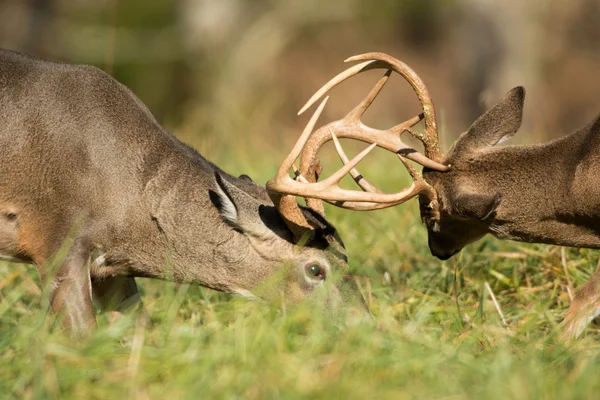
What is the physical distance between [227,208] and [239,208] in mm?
79

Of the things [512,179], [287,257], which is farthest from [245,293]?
[512,179]

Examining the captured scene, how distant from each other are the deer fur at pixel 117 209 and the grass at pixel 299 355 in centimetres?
33

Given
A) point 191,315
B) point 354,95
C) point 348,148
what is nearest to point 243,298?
point 191,315

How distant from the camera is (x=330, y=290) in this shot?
6219 mm

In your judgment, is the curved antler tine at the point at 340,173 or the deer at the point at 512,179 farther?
the deer at the point at 512,179

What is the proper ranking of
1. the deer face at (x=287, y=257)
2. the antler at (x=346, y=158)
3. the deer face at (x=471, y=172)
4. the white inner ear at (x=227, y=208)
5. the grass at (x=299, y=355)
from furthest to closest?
the deer face at (x=471, y=172) → the deer face at (x=287, y=257) → the white inner ear at (x=227, y=208) → the antler at (x=346, y=158) → the grass at (x=299, y=355)

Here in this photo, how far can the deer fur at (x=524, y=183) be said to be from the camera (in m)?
6.37

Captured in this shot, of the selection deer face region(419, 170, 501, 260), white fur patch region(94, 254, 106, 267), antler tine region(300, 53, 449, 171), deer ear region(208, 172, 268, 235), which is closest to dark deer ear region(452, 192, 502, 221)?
deer face region(419, 170, 501, 260)

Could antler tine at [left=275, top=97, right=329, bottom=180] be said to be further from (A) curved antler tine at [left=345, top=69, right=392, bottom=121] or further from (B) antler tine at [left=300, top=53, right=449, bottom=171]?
(A) curved antler tine at [left=345, top=69, right=392, bottom=121]

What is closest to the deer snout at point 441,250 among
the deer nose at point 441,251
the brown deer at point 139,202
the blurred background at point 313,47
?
the deer nose at point 441,251

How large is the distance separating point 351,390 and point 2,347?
6.25ft

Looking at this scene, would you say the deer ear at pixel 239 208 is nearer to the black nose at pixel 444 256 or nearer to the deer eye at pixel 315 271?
the deer eye at pixel 315 271

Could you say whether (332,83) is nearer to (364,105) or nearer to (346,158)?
(364,105)

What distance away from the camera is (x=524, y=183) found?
21.2 ft
